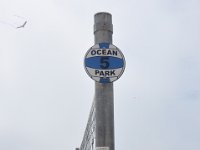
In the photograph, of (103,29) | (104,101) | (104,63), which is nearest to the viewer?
(104,101)

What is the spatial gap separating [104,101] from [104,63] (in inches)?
23.4

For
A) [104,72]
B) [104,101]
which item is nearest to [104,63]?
[104,72]

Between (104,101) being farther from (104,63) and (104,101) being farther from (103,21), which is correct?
(103,21)

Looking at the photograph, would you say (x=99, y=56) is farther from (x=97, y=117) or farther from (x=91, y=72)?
(x=97, y=117)

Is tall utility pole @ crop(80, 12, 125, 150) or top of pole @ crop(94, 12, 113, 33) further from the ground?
top of pole @ crop(94, 12, 113, 33)

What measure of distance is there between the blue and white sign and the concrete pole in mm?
83

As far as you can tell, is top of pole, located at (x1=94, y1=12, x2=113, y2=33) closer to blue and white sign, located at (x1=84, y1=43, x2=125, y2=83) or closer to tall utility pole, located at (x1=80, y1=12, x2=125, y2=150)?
tall utility pole, located at (x1=80, y1=12, x2=125, y2=150)

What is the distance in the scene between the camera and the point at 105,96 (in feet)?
23.4

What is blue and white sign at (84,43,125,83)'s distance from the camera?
7.28 m

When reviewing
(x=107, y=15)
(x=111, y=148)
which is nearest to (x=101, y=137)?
(x=111, y=148)

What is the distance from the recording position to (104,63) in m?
7.40

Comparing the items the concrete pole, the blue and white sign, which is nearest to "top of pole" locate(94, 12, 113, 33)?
the concrete pole

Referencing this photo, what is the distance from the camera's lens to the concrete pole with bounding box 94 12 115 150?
696 cm

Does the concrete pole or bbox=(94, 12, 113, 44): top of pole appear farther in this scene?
bbox=(94, 12, 113, 44): top of pole
